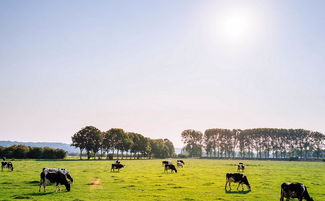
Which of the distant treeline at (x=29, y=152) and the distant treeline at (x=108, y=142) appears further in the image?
the distant treeline at (x=108, y=142)

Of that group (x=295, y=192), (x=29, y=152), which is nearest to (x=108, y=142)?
(x=29, y=152)

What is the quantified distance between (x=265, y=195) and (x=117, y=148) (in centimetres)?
12048

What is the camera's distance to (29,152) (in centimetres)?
11481

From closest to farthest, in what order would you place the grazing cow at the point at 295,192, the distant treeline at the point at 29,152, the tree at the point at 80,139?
the grazing cow at the point at 295,192 < the distant treeline at the point at 29,152 < the tree at the point at 80,139

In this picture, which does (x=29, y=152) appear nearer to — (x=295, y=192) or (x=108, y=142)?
(x=108, y=142)

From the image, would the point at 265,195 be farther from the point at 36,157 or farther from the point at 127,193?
the point at 36,157

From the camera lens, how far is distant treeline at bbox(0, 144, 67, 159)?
111m

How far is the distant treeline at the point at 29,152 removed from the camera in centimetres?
11106

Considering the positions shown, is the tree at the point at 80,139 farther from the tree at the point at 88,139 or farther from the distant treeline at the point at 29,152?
the distant treeline at the point at 29,152

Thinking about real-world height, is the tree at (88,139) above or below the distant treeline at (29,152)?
above

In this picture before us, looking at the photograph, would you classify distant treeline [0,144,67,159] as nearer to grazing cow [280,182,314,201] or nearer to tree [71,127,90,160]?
tree [71,127,90,160]

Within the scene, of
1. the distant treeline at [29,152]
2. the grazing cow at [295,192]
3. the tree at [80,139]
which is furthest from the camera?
the tree at [80,139]

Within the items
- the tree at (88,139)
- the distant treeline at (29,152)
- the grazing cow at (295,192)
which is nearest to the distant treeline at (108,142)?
the tree at (88,139)

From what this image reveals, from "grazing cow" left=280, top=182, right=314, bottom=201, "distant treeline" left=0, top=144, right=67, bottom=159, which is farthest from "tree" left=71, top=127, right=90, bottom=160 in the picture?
"grazing cow" left=280, top=182, right=314, bottom=201
